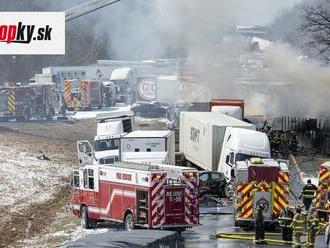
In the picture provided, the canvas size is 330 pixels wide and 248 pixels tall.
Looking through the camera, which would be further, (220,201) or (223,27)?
(223,27)

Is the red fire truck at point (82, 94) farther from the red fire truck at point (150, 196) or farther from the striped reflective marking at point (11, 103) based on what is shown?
the red fire truck at point (150, 196)

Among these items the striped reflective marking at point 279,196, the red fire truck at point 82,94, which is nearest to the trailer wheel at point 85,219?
the striped reflective marking at point 279,196

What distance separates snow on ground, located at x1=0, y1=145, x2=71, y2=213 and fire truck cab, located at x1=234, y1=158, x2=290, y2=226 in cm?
1088

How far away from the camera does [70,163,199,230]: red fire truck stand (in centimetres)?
2638

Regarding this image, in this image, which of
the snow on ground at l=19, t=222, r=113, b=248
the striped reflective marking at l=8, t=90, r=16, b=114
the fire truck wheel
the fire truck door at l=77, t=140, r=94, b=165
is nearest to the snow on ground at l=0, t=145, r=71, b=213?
the fire truck door at l=77, t=140, r=94, b=165

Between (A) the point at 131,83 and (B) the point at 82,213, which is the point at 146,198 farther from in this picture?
(A) the point at 131,83

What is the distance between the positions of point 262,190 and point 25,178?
1764 centimetres

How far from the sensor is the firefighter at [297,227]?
24225mm

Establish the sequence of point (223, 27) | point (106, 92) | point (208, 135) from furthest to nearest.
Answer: point (106, 92) → point (223, 27) → point (208, 135)

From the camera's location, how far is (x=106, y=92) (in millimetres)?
80625

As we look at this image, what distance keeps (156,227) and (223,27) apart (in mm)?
43820

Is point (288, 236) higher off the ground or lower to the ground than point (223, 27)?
lower

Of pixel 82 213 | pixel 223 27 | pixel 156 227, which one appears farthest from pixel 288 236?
pixel 223 27

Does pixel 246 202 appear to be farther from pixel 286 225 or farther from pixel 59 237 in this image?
pixel 59 237
